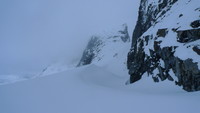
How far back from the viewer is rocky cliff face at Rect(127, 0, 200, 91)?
12.2m

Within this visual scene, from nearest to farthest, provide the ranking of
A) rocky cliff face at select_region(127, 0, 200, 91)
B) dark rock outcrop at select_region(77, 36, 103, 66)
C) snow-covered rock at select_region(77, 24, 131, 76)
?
rocky cliff face at select_region(127, 0, 200, 91) < snow-covered rock at select_region(77, 24, 131, 76) < dark rock outcrop at select_region(77, 36, 103, 66)

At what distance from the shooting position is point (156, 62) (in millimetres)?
16688

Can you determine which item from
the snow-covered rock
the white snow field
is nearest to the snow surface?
the white snow field

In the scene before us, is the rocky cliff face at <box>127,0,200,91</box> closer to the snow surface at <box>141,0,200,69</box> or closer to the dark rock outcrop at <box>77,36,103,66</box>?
the snow surface at <box>141,0,200,69</box>

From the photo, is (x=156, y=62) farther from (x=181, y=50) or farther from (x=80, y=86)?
(x=80, y=86)

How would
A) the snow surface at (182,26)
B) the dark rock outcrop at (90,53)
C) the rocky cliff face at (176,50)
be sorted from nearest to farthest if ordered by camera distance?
the rocky cliff face at (176,50), the snow surface at (182,26), the dark rock outcrop at (90,53)

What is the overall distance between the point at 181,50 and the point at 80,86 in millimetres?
8991

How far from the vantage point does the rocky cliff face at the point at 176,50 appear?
12211mm

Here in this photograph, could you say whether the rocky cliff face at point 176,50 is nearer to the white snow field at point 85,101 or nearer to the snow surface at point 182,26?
the snow surface at point 182,26

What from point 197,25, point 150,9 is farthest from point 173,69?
point 150,9

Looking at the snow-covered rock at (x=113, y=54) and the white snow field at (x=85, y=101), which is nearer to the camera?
the white snow field at (x=85, y=101)

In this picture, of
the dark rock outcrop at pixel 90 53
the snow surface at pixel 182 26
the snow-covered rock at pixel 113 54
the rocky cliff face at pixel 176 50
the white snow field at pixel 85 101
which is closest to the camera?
the white snow field at pixel 85 101

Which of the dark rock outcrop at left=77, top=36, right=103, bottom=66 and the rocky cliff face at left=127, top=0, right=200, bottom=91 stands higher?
the dark rock outcrop at left=77, top=36, right=103, bottom=66

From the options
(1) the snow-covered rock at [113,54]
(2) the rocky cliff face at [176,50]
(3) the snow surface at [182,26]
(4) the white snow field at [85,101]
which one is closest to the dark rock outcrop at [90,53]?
(1) the snow-covered rock at [113,54]
